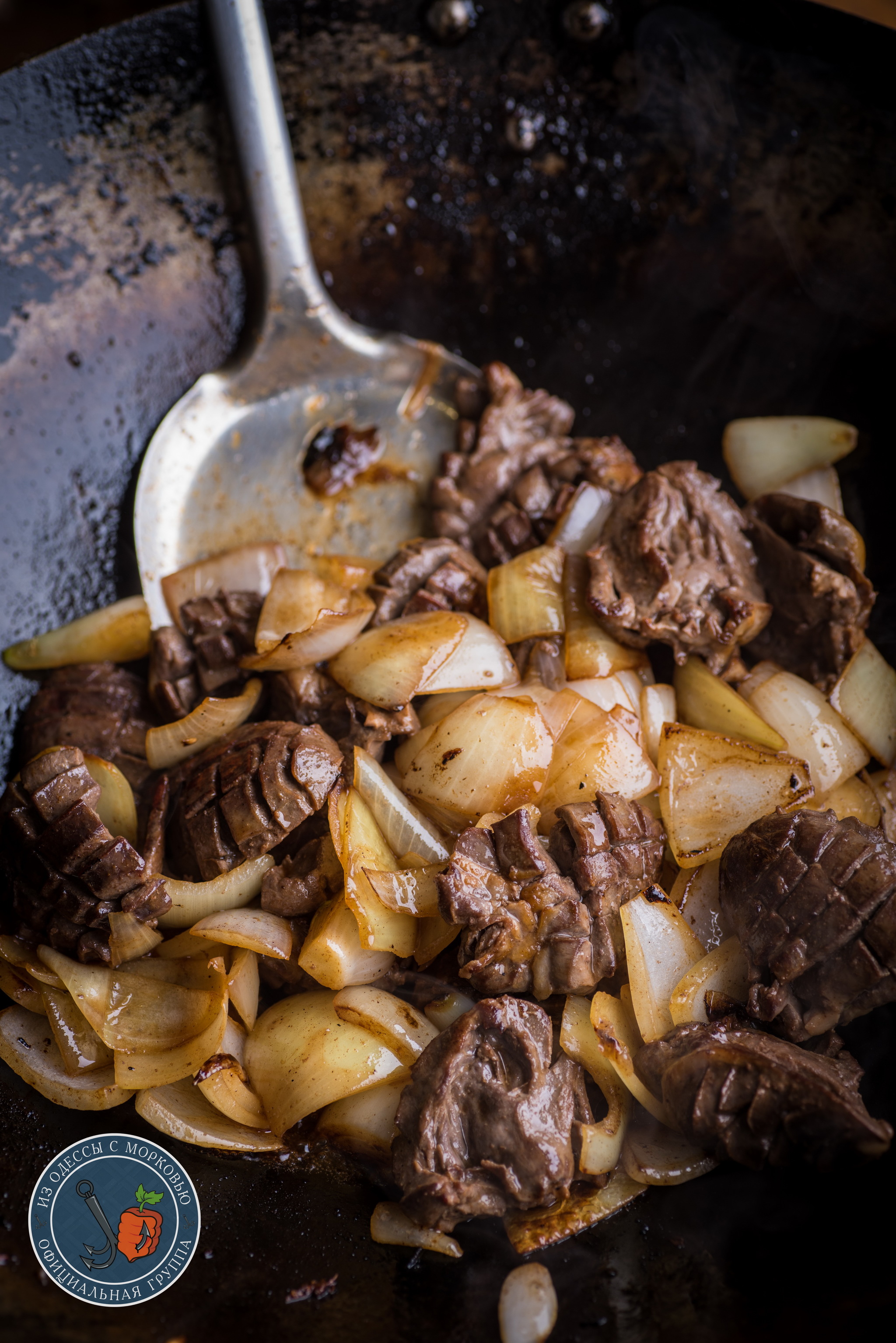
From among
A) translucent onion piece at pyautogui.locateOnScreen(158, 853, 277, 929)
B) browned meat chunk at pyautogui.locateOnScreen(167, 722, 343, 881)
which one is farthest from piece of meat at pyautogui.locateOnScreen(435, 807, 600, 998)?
translucent onion piece at pyautogui.locateOnScreen(158, 853, 277, 929)

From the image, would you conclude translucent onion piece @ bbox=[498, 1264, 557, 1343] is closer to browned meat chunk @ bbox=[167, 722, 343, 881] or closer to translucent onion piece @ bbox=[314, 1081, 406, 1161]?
translucent onion piece @ bbox=[314, 1081, 406, 1161]

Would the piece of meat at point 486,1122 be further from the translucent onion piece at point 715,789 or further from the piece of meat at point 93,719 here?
the piece of meat at point 93,719

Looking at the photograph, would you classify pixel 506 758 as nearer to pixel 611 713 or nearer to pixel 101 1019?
pixel 611 713

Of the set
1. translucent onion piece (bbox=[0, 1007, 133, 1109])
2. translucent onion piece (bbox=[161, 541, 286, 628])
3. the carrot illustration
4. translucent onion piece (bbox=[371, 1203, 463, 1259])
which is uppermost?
translucent onion piece (bbox=[161, 541, 286, 628])

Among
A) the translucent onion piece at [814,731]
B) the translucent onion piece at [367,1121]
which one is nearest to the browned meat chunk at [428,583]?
the translucent onion piece at [814,731]

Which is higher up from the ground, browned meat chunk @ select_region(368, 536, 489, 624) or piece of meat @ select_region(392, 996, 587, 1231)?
browned meat chunk @ select_region(368, 536, 489, 624)
